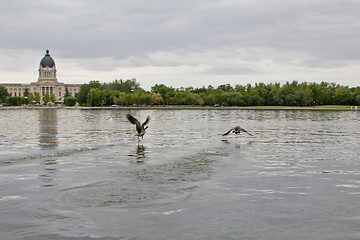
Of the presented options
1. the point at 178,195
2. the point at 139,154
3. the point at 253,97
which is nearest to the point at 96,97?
the point at 253,97

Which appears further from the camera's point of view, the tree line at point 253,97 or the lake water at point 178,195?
the tree line at point 253,97

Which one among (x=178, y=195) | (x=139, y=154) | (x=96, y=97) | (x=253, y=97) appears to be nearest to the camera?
(x=178, y=195)

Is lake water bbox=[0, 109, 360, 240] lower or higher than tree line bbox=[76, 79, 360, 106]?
lower

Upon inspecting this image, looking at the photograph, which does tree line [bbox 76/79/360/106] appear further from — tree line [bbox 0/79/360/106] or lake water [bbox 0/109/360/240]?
lake water [bbox 0/109/360/240]

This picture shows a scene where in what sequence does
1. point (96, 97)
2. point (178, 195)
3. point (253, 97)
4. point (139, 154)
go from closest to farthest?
point (178, 195) → point (139, 154) → point (253, 97) → point (96, 97)

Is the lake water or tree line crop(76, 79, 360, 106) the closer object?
the lake water

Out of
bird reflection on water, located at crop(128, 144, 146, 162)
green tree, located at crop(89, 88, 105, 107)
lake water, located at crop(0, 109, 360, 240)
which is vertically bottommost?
lake water, located at crop(0, 109, 360, 240)

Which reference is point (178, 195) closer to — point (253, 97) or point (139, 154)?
point (139, 154)

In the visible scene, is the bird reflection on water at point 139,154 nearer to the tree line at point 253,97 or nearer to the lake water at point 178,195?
the lake water at point 178,195

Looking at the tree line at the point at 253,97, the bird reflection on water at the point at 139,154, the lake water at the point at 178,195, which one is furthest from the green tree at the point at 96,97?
the lake water at the point at 178,195

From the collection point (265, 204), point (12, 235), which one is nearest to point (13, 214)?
point (12, 235)

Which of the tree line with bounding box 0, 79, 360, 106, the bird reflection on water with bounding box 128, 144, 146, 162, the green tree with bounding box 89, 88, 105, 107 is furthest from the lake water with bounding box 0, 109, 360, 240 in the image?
the green tree with bounding box 89, 88, 105, 107

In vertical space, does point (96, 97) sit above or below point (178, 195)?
above

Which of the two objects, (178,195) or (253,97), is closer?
(178,195)
